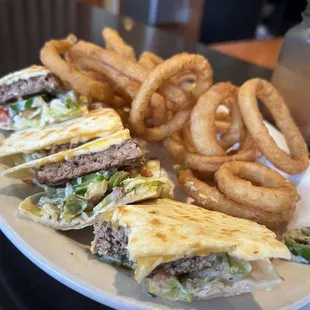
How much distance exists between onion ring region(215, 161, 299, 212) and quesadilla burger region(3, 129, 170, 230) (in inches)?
9.1

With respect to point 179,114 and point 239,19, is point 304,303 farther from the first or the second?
point 239,19

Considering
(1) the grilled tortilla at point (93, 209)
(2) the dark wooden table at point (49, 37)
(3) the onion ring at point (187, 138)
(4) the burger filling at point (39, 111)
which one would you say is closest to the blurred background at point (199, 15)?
(2) the dark wooden table at point (49, 37)

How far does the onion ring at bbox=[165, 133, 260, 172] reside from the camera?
1567 mm

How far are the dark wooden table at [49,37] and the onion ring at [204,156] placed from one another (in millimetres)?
687

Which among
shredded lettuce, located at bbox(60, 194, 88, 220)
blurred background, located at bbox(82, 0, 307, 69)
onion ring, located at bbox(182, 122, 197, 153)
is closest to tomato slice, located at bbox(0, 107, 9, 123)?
shredded lettuce, located at bbox(60, 194, 88, 220)

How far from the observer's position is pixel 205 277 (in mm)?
1009

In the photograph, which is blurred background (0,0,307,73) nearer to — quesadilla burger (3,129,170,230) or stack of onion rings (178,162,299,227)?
stack of onion rings (178,162,299,227)

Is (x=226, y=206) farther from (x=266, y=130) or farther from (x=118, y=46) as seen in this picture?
(x=118, y=46)

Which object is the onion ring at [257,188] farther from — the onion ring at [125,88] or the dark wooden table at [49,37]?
the dark wooden table at [49,37]

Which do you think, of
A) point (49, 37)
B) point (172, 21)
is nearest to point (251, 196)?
point (49, 37)

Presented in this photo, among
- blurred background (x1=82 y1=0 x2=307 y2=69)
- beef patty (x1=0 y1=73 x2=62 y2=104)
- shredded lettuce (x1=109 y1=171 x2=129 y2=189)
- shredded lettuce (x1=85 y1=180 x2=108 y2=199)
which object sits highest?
beef patty (x1=0 y1=73 x2=62 y2=104)

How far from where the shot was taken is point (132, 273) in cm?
108

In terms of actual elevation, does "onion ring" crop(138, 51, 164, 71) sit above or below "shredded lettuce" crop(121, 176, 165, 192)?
above

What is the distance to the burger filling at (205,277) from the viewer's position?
0.98 meters
